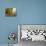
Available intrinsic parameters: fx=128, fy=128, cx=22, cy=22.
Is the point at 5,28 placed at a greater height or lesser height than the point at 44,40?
greater

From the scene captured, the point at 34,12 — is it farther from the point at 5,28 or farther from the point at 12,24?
the point at 5,28

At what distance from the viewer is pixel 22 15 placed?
12.2 feet

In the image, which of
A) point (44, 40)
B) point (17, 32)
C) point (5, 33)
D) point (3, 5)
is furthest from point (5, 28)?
point (44, 40)

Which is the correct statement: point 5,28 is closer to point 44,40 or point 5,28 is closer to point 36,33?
point 36,33

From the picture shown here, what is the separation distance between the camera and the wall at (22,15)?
3701 mm

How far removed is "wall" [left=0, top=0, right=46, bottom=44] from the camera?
3.70 m

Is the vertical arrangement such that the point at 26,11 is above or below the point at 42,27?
above

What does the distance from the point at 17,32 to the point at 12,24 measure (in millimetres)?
273

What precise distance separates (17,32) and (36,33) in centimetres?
54

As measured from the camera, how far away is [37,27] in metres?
3.61

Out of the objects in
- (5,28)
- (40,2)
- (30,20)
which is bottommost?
(5,28)

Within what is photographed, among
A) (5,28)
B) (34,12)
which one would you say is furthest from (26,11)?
(5,28)

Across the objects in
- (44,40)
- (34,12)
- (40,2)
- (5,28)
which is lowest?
(44,40)

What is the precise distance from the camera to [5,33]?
3711 millimetres
